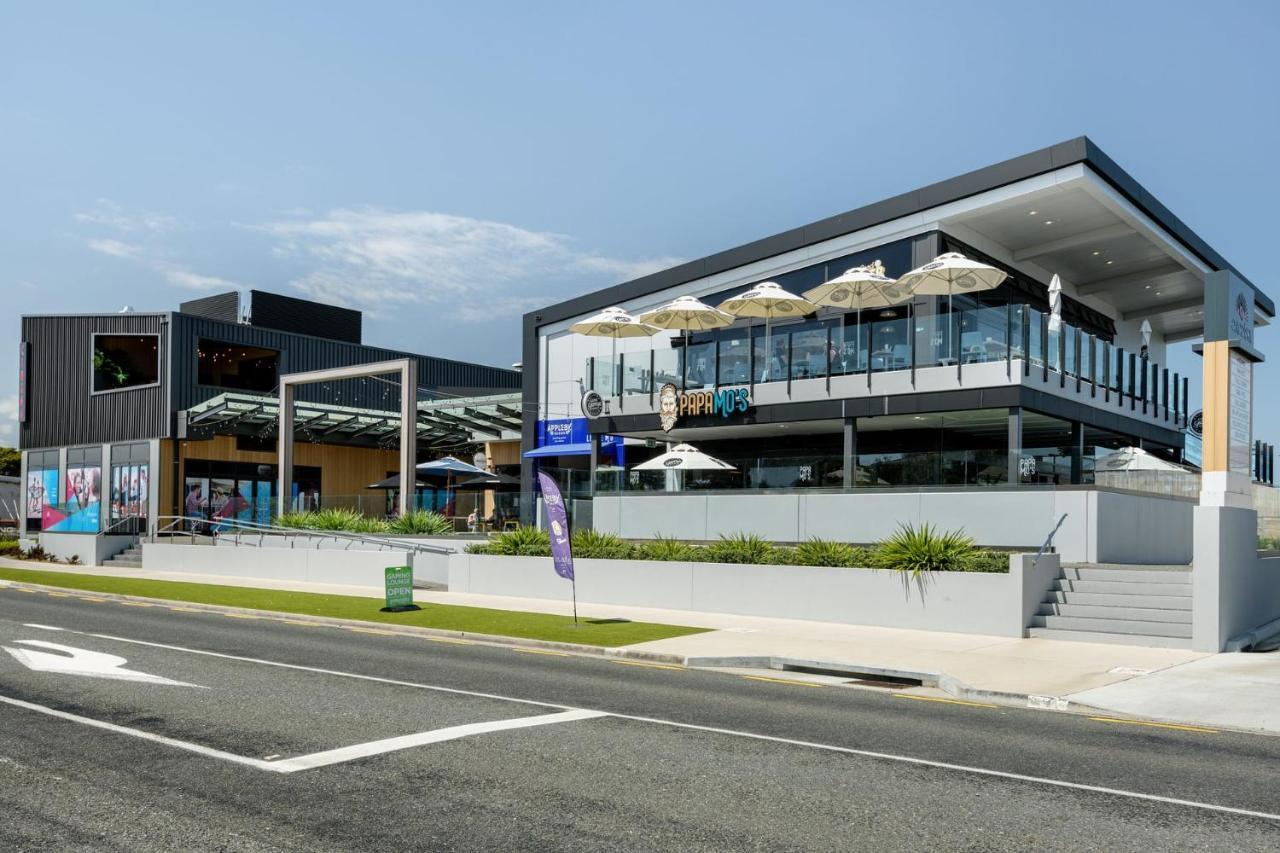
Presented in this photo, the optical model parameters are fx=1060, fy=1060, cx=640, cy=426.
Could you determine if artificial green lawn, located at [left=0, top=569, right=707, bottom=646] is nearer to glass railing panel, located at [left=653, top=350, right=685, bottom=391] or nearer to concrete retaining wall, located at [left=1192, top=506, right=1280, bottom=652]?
concrete retaining wall, located at [left=1192, top=506, right=1280, bottom=652]

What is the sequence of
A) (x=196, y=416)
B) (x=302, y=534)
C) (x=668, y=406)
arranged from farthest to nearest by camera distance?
(x=196, y=416) → (x=302, y=534) → (x=668, y=406)

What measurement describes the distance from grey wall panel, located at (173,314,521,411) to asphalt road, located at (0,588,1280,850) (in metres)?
32.2

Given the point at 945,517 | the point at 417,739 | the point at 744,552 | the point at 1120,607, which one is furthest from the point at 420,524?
the point at 417,739

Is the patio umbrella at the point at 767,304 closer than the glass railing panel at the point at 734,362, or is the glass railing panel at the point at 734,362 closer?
the patio umbrella at the point at 767,304

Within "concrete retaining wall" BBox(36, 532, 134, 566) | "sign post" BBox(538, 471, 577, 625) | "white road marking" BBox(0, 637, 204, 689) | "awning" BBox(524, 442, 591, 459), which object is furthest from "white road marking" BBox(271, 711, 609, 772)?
"concrete retaining wall" BBox(36, 532, 134, 566)

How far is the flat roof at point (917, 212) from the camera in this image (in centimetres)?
2617

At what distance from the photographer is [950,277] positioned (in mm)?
25062

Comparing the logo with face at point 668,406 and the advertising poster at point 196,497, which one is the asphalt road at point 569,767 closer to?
the logo with face at point 668,406

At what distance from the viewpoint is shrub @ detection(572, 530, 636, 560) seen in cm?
2417

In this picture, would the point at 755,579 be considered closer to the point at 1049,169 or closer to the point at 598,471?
the point at 598,471

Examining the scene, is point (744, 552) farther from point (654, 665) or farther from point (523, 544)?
point (654, 665)

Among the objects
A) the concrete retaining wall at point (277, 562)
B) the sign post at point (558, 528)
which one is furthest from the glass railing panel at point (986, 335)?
the concrete retaining wall at point (277, 562)

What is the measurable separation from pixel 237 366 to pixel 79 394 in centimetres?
721

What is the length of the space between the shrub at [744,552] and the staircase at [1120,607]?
18.0ft
